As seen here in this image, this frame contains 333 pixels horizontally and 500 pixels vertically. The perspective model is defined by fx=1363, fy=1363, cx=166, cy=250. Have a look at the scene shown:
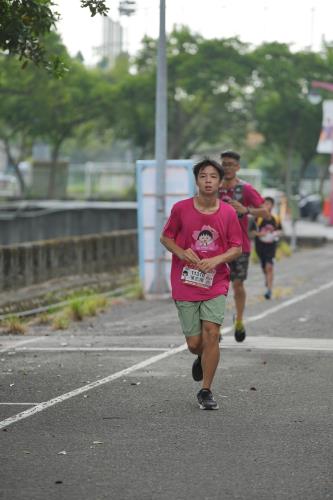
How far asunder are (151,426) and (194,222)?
1539 mm

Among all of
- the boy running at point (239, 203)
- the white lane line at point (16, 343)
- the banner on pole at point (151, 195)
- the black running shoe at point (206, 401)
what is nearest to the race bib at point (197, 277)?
the black running shoe at point (206, 401)

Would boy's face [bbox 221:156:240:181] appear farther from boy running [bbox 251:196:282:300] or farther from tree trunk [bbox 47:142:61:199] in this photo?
tree trunk [bbox 47:142:61:199]

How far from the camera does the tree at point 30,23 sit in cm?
1170

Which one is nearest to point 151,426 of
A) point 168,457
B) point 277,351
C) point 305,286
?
point 168,457

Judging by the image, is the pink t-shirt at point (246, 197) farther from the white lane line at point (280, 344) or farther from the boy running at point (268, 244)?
the boy running at point (268, 244)

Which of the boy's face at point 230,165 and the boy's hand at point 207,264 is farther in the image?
the boy's face at point 230,165

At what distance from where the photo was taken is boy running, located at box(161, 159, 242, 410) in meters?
9.42

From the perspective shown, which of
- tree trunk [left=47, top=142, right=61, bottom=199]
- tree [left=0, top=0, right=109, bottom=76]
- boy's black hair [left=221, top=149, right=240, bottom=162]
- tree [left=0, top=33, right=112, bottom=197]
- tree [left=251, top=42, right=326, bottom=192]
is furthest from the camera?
tree trunk [left=47, top=142, right=61, bottom=199]

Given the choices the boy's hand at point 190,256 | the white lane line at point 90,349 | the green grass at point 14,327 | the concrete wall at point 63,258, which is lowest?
the concrete wall at point 63,258

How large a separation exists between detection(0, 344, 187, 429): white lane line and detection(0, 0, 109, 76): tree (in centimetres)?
280

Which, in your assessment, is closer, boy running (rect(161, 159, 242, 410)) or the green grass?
boy running (rect(161, 159, 242, 410))

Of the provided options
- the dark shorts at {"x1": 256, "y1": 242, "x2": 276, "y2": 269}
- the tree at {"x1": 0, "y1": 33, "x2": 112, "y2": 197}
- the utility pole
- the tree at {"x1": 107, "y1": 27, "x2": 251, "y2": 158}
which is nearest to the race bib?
the dark shorts at {"x1": 256, "y1": 242, "x2": 276, "y2": 269}

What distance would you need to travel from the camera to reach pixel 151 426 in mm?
8727

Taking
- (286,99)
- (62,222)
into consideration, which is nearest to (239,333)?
(62,222)
